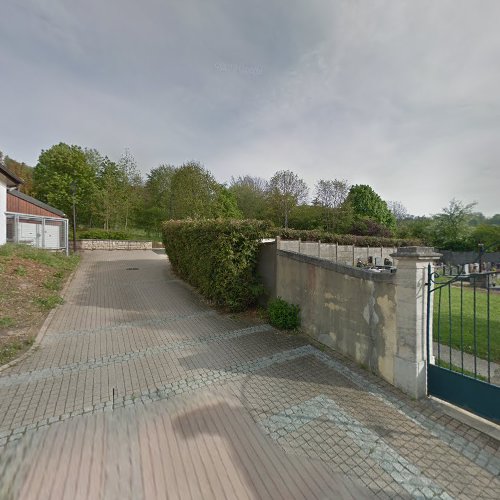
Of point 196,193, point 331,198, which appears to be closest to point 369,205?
point 331,198

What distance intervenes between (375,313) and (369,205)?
130 feet

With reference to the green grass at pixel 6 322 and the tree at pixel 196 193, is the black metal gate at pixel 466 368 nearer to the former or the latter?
the green grass at pixel 6 322

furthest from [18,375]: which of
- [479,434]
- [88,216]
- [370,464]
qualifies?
[88,216]

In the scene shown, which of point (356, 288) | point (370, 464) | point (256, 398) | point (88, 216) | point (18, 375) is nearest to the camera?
point (370, 464)

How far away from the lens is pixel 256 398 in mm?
4074

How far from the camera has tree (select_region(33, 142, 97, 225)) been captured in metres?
31.8

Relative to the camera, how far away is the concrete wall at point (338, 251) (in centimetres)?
1573

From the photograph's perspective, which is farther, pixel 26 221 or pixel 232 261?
pixel 26 221

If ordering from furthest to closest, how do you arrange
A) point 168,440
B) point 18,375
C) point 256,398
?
1. point 18,375
2. point 256,398
3. point 168,440

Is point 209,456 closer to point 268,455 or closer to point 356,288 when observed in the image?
point 268,455

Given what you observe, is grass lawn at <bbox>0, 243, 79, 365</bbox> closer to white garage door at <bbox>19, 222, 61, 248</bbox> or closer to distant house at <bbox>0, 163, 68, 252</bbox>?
distant house at <bbox>0, 163, 68, 252</bbox>

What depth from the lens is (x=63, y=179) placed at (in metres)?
32.0

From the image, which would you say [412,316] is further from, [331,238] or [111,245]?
[111,245]

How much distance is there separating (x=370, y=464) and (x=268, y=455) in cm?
110
